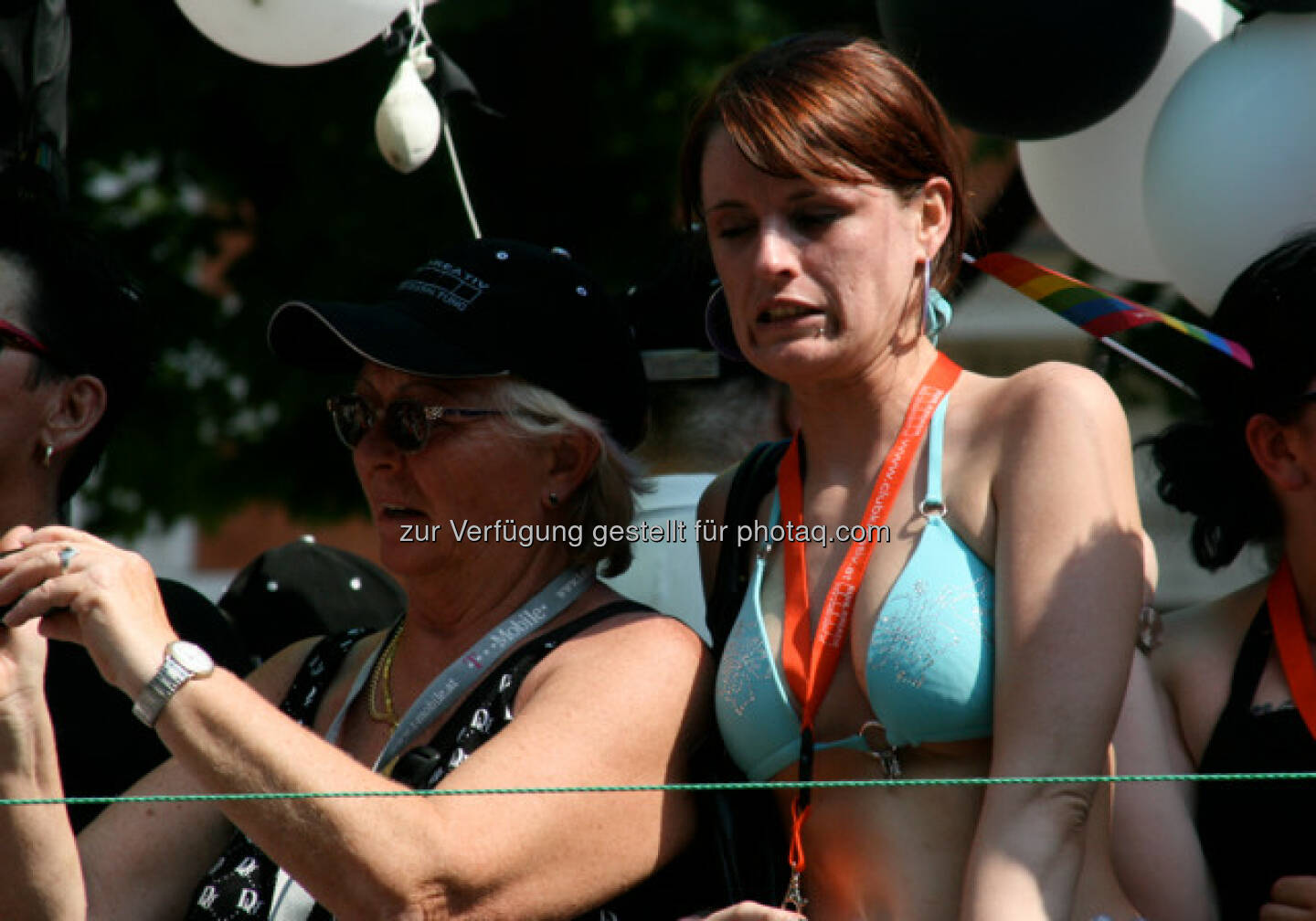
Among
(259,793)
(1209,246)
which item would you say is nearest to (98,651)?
(259,793)

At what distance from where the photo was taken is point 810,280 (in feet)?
7.00

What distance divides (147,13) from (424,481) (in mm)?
3577

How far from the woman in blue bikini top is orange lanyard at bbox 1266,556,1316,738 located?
0.28 meters

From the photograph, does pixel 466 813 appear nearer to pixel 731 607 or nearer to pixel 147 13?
pixel 731 607

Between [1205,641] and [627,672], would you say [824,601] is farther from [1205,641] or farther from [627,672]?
[1205,641]

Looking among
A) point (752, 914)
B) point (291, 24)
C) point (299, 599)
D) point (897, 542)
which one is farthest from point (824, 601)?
point (291, 24)

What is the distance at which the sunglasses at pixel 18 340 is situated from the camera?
8.76 feet

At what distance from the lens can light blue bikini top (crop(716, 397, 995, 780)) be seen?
6.26 ft

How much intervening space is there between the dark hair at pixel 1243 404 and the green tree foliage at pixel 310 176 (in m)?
3.01

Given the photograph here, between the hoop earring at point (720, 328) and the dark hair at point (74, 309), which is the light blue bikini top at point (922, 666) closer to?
the hoop earring at point (720, 328)

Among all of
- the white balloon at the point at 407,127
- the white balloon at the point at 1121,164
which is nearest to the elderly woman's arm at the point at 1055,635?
the white balloon at the point at 1121,164

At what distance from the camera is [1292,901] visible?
1913 mm

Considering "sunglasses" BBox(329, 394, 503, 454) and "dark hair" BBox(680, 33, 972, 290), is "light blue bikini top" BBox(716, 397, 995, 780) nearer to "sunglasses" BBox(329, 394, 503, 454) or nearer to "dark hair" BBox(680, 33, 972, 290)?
"dark hair" BBox(680, 33, 972, 290)

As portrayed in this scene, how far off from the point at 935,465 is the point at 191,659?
0.91m
